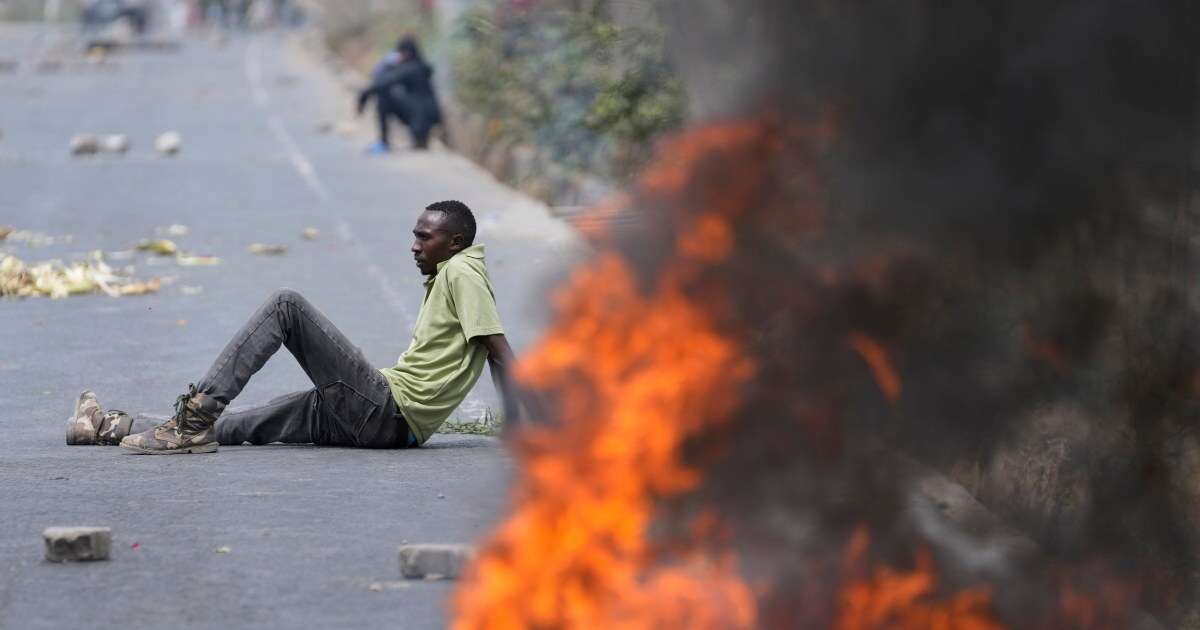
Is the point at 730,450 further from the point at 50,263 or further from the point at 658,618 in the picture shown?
the point at 50,263

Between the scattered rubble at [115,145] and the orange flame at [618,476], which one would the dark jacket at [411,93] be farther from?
the orange flame at [618,476]

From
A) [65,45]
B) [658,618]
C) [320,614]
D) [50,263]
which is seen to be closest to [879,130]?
[658,618]

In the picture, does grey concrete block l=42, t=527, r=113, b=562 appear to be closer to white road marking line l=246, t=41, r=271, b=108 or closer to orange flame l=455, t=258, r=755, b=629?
orange flame l=455, t=258, r=755, b=629

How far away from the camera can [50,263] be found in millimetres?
13602

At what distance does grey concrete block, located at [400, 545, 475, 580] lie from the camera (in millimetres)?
5629

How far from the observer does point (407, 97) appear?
2297 centimetres

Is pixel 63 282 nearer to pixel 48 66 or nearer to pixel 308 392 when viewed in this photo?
pixel 308 392

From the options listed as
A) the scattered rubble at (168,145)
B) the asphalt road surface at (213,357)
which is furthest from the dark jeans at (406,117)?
the scattered rubble at (168,145)

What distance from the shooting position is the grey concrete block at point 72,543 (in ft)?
19.2

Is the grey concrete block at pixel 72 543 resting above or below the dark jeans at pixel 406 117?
below

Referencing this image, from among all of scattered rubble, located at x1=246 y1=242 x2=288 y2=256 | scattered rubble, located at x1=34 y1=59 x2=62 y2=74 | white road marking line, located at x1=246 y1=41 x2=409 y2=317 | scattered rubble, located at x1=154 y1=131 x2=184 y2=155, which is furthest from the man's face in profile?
scattered rubble, located at x1=34 y1=59 x2=62 y2=74

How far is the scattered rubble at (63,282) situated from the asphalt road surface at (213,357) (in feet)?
0.65

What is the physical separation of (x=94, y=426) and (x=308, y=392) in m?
0.86

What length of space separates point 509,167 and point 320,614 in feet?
47.4
